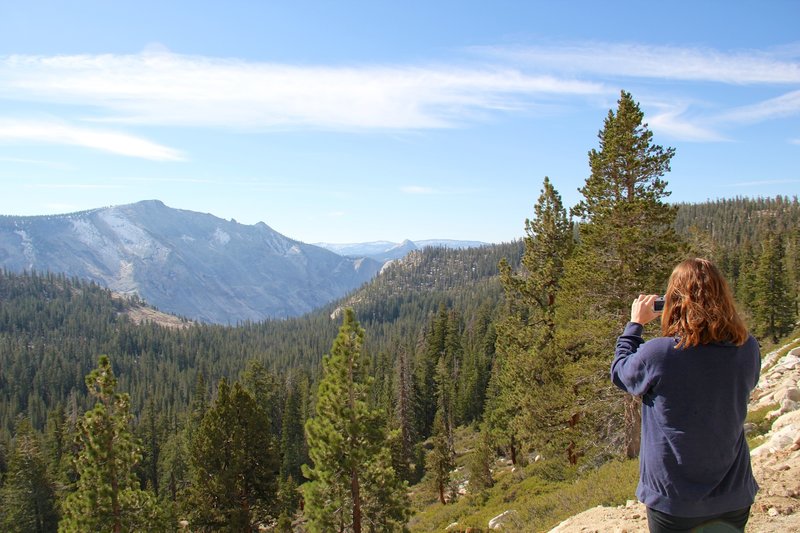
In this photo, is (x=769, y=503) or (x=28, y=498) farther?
(x=28, y=498)

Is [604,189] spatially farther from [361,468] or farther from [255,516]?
[255,516]

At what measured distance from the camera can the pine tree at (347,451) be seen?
16969 mm

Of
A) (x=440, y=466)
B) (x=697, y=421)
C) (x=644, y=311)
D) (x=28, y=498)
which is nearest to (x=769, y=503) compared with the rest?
(x=697, y=421)

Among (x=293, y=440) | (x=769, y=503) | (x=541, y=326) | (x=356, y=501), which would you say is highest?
(x=541, y=326)

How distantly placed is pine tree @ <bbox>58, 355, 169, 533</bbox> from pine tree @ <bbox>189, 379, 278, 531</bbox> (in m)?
2.48

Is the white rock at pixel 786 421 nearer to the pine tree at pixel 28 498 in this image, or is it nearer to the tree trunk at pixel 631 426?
the tree trunk at pixel 631 426

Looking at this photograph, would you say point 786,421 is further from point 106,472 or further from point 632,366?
point 106,472

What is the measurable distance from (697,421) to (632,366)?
1.79 ft

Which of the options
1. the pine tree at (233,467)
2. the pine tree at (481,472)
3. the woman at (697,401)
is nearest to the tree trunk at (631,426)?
the woman at (697,401)

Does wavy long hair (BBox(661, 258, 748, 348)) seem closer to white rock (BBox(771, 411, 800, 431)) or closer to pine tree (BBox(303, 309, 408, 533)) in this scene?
white rock (BBox(771, 411, 800, 431))

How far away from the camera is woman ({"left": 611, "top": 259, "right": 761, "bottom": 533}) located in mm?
3510

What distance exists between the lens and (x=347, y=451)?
1689 centimetres

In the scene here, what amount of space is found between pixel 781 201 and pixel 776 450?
706 feet

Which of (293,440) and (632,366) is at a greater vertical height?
(632,366)
